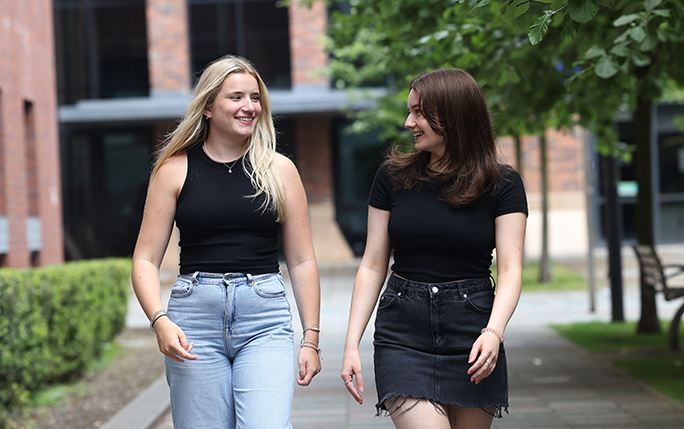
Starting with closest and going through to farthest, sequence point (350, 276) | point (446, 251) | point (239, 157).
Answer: point (446, 251)
point (239, 157)
point (350, 276)

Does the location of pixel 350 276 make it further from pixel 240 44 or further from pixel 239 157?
pixel 239 157

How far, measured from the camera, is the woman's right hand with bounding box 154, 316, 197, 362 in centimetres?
286

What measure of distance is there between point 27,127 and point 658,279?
337 inches

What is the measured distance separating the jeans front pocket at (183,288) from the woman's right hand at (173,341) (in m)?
0.12

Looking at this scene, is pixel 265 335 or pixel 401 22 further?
pixel 401 22

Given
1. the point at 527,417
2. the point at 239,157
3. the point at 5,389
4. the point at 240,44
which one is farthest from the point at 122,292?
the point at 240,44

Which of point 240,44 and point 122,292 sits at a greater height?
point 240,44

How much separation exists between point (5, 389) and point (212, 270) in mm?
3458

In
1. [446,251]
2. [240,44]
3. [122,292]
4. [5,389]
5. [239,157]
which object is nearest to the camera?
[446,251]

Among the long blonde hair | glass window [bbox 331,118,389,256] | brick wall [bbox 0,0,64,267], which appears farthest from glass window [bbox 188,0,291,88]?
the long blonde hair

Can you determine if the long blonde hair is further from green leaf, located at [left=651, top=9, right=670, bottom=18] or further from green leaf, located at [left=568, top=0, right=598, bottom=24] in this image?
green leaf, located at [left=651, top=9, right=670, bottom=18]

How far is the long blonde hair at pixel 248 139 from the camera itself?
3.10 m

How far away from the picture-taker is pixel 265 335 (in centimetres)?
301

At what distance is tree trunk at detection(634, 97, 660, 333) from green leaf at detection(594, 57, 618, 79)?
4598mm
